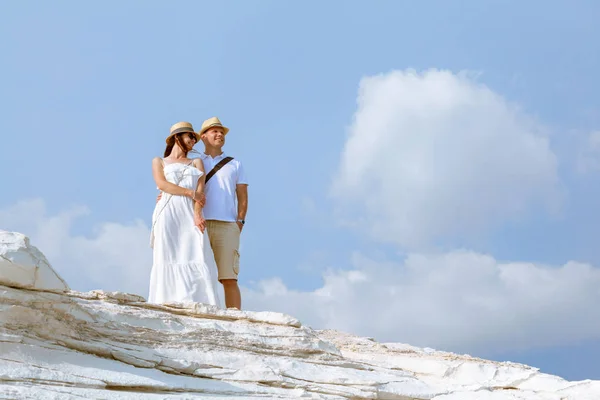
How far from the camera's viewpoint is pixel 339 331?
1310 centimetres

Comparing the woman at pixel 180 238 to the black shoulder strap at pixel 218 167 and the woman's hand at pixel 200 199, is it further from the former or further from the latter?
the black shoulder strap at pixel 218 167

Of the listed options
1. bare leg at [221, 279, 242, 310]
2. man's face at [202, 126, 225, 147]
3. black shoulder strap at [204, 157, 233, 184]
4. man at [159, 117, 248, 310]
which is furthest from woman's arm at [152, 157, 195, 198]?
bare leg at [221, 279, 242, 310]

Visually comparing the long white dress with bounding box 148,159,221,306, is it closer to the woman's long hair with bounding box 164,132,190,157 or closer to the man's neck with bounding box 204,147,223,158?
the woman's long hair with bounding box 164,132,190,157

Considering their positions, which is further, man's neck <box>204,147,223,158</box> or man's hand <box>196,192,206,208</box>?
man's neck <box>204,147,223,158</box>

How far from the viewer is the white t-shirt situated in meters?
11.1

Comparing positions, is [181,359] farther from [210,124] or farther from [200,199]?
[210,124]

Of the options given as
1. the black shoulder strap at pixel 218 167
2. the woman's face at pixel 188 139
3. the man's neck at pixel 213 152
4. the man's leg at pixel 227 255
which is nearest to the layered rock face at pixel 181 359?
the man's leg at pixel 227 255

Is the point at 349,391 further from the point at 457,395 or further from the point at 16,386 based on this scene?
the point at 16,386

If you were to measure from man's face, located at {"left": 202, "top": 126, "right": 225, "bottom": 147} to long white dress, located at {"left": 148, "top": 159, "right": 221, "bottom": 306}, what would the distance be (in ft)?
2.83

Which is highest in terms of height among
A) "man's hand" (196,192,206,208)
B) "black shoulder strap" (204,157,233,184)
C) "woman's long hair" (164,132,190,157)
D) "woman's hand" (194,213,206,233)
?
"woman's long hair" (164,132,190,157)

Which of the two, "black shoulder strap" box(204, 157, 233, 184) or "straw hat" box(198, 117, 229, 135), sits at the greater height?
"straw hat" box(198, 117, 229, 135)

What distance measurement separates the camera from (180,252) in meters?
10.5

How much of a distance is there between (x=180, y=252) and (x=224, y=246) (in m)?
0.79

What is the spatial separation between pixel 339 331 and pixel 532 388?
15.0 ft
